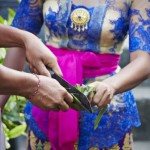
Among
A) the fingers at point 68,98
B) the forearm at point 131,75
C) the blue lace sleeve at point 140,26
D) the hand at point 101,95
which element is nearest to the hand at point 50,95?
the fingers at point 68,98

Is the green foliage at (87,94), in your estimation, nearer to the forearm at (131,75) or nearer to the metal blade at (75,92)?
the metal blade at (75,92)

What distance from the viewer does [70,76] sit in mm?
2785

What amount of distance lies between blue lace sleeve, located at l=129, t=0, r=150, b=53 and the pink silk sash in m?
0.15

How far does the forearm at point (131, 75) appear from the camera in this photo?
267 cm

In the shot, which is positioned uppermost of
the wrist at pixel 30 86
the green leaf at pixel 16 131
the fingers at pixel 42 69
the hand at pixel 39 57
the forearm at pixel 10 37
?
the forearm at pixel 10 37

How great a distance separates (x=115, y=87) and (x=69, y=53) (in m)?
0.33

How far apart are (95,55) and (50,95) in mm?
561

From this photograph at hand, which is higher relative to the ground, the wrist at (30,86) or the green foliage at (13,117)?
the wrist at (30,86)

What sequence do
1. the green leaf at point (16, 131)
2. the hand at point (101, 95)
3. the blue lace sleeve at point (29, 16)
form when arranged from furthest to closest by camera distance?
the green leaf at point (16, 131) → the blue lace sleeve at point (29, 16) → the hand at point (101, 95)

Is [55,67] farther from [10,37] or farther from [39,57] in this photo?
[10,37]

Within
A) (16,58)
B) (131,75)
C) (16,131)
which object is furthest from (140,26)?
(16,131)

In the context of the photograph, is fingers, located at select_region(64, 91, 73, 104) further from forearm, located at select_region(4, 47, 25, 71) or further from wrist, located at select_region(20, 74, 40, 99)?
forearm, located at select_region(4, 47, 25, 71)

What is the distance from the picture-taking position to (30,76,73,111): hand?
7.55 ft

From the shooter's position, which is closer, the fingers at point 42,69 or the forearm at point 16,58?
the fingers at point 42,69
